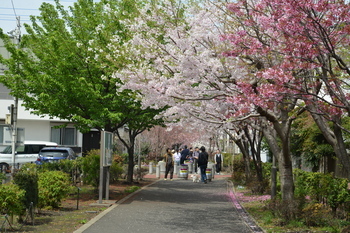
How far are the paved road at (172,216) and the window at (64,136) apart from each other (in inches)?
1163

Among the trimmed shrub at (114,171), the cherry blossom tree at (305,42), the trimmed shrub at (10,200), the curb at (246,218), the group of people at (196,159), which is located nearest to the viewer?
the cherry blossom tree at (305,42)

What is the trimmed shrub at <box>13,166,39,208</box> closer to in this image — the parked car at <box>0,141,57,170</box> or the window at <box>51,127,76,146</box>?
the parked car at <box>0,141,57,170</box>

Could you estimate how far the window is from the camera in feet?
155

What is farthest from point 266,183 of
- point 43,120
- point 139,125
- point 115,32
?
point 43,120

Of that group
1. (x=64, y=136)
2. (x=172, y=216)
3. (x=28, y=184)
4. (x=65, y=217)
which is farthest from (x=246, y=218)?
(x=64, y=136)

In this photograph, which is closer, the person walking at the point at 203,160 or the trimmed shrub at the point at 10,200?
the trimmed shrub at the point at 10,200

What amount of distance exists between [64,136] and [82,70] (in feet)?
104

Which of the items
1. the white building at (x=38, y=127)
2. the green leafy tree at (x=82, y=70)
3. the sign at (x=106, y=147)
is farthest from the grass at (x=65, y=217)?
the white building at (x=38, y=127)

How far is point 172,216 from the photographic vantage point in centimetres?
1361

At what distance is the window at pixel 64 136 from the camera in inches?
1864

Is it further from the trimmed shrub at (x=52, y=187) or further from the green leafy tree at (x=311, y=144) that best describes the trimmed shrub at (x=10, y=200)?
the green leafy tree at (x=311, y=144)

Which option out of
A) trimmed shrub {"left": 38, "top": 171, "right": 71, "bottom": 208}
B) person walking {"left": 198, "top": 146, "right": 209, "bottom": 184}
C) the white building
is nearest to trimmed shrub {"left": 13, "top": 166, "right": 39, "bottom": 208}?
trimmed shrub {"left": 38, "top": 171, "right": 71, "bottom": 208}

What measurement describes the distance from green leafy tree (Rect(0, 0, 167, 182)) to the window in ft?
95.8

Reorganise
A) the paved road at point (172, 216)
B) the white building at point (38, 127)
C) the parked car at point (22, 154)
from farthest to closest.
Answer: the white building at point (38, 127) < the parked car at point (22, 154) < the paved road at point (172, 216)
